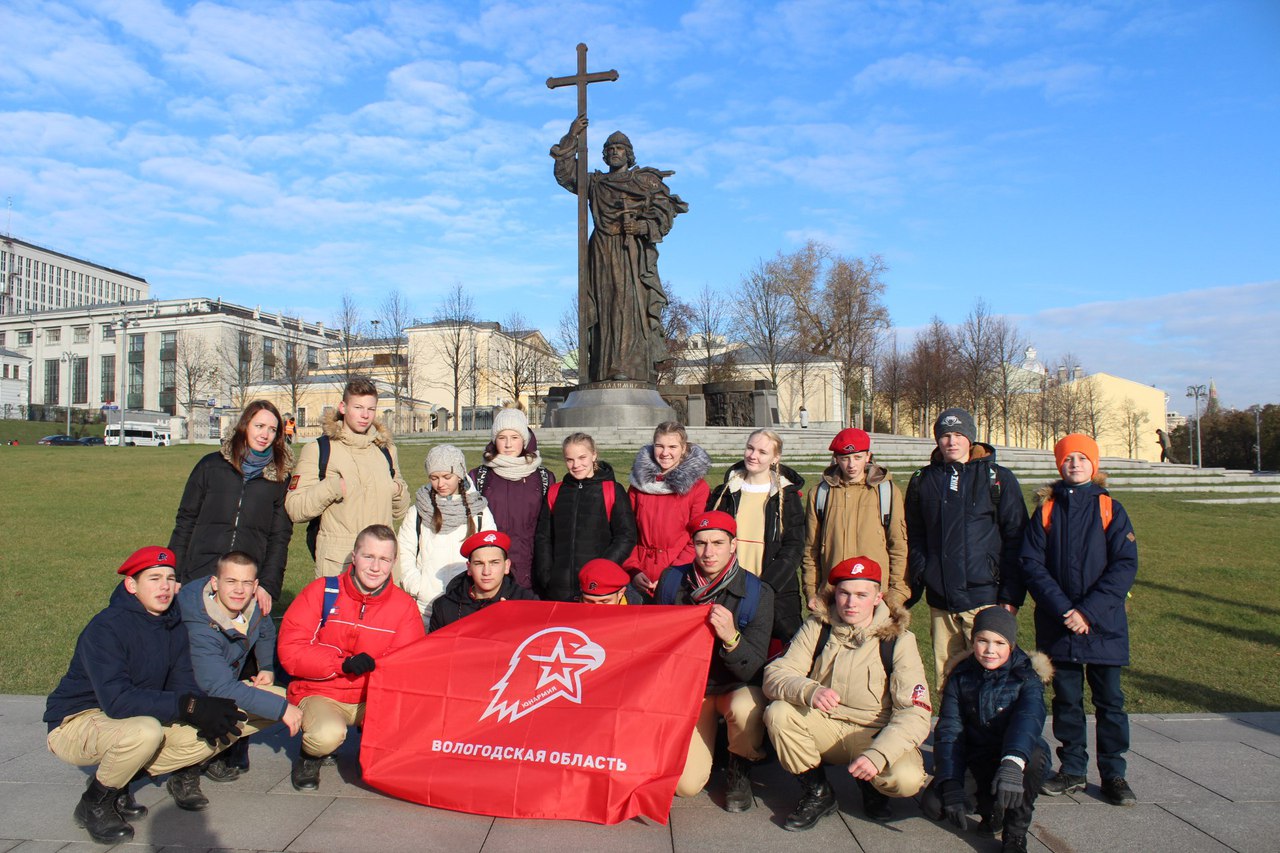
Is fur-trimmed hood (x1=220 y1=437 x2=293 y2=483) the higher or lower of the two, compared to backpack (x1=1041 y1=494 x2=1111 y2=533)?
higher

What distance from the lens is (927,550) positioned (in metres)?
5.21

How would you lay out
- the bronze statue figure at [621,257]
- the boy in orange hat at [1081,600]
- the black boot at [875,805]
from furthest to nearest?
the bronze statue figure at [621,257] < the boy in orange hat at [1081,600] < the black boot at [875,805]

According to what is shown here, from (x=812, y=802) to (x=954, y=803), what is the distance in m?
0.63

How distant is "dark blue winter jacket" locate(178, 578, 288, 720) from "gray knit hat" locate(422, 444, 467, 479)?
1271mm

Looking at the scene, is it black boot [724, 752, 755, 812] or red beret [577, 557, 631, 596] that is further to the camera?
red beret [577, 557, 631, 596]

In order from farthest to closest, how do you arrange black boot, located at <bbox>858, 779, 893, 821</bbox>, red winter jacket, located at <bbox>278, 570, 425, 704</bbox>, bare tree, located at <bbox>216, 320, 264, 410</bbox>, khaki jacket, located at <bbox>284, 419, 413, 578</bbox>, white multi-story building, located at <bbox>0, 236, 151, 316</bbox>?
white multi-story building, located at <bbox>0, 236, 151, 316</bbox> → bare tree, located at <bbox>216, 320, 264, 410</bbox> → khaki jacket, located at <bbox>284, 419, 413, 578</bbox> → red winter jacket, located at <bbox>278, 570, 425, 704</bbox> → black boot, located at <bbox>858, 779, 893, 821</bbox>

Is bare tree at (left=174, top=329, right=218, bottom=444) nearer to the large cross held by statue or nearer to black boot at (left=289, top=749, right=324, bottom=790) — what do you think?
the large cross held by statue

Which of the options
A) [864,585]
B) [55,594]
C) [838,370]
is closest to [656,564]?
[864,585]

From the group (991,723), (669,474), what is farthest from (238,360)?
(991,723)

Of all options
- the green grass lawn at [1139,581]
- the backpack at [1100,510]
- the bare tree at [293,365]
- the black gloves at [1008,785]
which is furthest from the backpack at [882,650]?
the bare tree at [293,365]

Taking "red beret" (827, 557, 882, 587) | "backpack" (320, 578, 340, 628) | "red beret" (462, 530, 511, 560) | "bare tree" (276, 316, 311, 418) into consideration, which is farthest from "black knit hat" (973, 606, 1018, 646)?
"bare tree" (276, 316, 311, 418)

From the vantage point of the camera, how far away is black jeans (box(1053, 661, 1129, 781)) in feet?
14.5

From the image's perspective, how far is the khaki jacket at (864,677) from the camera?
411 centimetres

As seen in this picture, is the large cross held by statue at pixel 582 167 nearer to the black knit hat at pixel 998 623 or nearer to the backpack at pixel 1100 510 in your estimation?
the backpack at pixel 1100 510
